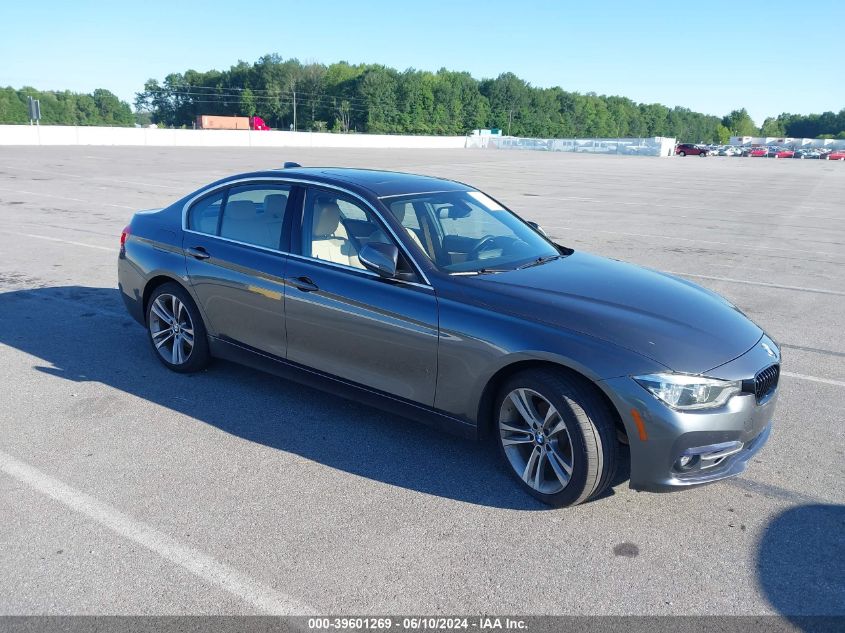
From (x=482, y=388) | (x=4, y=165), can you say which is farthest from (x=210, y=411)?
(x=4, y=165)

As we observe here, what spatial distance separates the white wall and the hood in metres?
45.9

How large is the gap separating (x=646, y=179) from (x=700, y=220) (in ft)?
59.6

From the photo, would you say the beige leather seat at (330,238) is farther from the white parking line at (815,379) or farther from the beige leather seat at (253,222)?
the white parking line at (815,379)

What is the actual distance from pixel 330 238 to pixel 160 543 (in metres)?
2.14

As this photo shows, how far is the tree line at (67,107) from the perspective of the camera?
418 ft

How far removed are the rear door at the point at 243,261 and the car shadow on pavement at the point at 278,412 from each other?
1.47ft

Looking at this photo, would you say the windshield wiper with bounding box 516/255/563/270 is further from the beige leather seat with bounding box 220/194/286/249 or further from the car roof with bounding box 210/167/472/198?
the beige leather seat with bounding box 220/194/286/249

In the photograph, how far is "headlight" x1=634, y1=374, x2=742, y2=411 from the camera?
3.46m

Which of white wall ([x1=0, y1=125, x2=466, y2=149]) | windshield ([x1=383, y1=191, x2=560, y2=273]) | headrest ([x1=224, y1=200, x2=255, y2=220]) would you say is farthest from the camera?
white wall ([x1=0, y1=125, x2=466, y2=149])

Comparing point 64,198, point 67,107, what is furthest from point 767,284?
point 67,107

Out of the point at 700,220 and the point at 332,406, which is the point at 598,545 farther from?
the point at 700,220

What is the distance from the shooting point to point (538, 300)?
3.92 meters

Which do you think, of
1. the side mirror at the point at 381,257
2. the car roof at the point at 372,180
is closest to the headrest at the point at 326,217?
the car roof at the point at 372,180

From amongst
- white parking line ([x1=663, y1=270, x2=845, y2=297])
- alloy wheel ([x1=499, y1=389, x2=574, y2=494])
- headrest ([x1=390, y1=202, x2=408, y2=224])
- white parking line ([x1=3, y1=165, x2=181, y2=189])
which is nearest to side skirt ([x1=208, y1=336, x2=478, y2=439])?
alloy wheel ([x1=499, y1=389, x2=574, y2=494])
